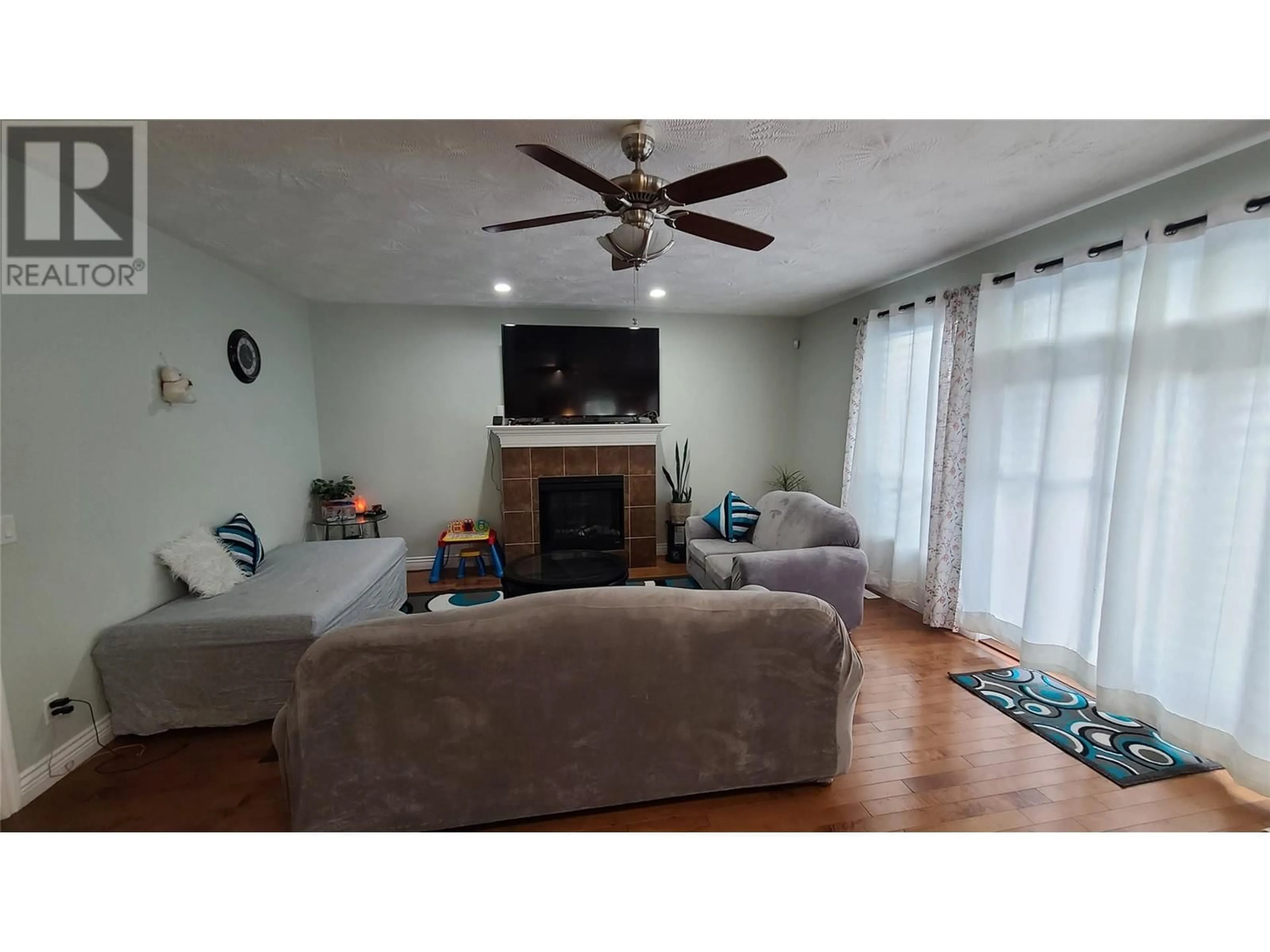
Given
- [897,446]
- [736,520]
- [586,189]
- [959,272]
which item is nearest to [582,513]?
[736,520]

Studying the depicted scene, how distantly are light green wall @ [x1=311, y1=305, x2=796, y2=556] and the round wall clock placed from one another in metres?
0.89

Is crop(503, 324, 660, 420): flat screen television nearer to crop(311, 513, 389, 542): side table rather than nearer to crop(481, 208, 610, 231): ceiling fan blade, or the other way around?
crop(311, 513, 389, 542): side table

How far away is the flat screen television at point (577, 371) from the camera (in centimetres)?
434

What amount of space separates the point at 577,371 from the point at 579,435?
632 mm

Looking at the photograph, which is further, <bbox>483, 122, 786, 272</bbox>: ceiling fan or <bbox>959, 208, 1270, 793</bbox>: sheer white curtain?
<bbox>959, 208, 1270, 793</bbox>: sheer white curtain

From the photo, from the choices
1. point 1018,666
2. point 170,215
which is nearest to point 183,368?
point 170,215

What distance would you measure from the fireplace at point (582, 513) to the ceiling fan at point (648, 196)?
254 centimetres

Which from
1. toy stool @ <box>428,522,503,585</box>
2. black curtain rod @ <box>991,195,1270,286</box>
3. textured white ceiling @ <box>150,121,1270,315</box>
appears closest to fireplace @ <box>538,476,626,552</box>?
toy stool @ <box>428,522,503,585</box>

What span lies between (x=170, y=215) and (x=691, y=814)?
3596 mm

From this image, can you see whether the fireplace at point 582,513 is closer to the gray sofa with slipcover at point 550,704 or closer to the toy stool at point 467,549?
the toy stool at point 467,549

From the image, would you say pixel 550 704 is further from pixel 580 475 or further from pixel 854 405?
pixel 854 405

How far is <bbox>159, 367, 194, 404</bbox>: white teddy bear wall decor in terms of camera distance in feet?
7.96

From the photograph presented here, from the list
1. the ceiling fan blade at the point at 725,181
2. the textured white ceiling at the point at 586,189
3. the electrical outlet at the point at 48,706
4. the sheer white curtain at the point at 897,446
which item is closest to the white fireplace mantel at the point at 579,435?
the textured white ceiling at the point at 586,189

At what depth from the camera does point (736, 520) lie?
11.9 ft
